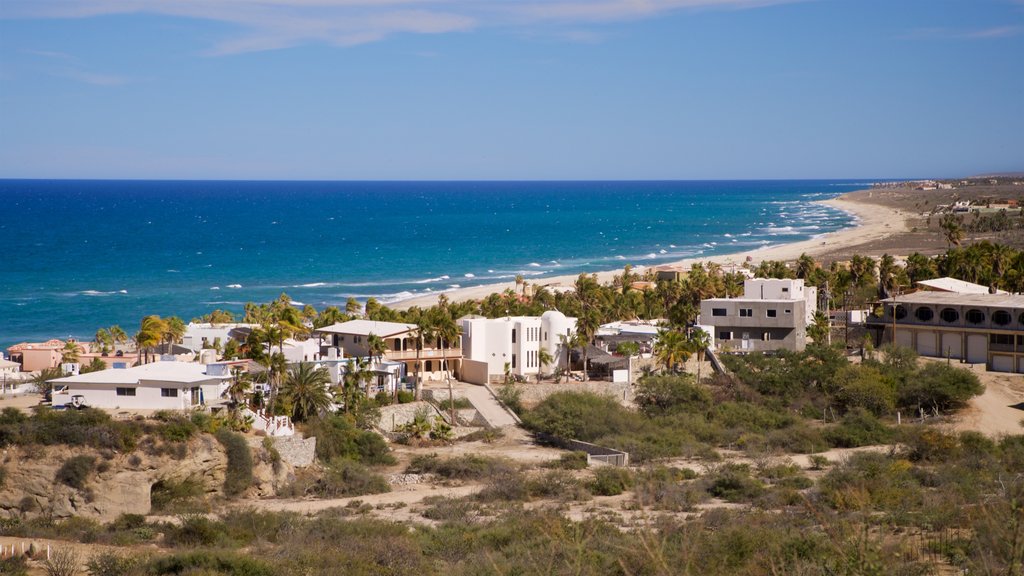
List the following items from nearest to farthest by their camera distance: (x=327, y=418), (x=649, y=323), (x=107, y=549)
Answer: (x=107, y=549) < (x=327, y=418) < (x=649, y=323)

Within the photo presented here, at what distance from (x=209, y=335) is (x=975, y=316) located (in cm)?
3259

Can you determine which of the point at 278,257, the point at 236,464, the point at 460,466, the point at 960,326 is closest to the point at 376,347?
the point at 460,466

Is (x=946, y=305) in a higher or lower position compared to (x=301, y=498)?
higher

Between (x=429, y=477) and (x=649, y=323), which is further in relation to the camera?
(x=649, y=323)

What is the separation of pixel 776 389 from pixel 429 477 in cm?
1585

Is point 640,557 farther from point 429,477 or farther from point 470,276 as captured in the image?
point 470,276

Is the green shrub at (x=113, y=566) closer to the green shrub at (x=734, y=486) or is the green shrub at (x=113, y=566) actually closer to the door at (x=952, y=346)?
the green shrub at (x=734, y=486)

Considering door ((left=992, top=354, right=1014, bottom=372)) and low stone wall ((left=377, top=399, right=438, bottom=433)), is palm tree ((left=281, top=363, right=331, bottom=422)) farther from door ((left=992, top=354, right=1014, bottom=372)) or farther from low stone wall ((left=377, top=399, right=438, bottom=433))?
door ((left=992, top=354, right=1014, bottom=372))

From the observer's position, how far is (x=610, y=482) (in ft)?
111

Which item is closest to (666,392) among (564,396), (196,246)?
(564,396)

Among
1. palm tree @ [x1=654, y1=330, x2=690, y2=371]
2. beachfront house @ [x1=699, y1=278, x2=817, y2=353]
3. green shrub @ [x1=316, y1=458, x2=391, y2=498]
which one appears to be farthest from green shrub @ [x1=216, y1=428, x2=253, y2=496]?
beachfront house @ [x1=699, y1=278, x2=817, y2=353]

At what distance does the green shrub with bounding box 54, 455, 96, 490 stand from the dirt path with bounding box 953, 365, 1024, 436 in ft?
92.8

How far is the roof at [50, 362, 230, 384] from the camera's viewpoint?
123ft

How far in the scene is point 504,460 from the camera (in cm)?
3781
